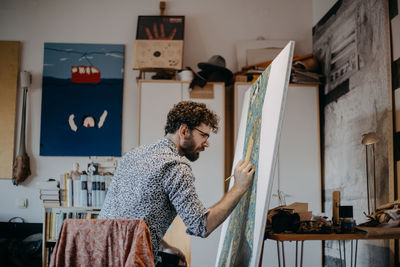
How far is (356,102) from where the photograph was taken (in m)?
3.24

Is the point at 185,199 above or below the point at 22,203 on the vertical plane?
above

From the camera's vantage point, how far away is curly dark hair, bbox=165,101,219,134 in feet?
6.47

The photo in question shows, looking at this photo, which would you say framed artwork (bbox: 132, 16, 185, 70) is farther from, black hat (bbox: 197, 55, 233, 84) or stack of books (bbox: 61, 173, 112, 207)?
stack of books (bbox: 61, 173, 112, 207)

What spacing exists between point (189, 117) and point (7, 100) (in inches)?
115

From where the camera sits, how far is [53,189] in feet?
12.7

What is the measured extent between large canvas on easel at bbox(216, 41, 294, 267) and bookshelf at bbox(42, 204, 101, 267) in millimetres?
1941

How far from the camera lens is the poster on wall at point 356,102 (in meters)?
2.81

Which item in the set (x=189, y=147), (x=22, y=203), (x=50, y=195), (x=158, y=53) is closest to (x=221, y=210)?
(x=189, y=147)

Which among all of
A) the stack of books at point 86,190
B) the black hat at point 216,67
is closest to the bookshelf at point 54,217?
the stack of books at point 86,190

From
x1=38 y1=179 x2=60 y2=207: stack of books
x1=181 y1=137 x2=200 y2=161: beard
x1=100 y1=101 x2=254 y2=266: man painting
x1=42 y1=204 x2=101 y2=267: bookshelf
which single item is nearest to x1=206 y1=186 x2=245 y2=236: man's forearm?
x1=100 y1=101 x2=254 y2=266: man painting

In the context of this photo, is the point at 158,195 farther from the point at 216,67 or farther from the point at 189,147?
the point at 216,67

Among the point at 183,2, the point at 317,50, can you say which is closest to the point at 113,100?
the point at 183,2

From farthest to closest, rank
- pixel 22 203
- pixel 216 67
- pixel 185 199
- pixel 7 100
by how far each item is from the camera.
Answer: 1. pixel 7 100
2. pixel 22 203
3. pixel 216 67
4. pixel 185 199

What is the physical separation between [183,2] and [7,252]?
2.96m
